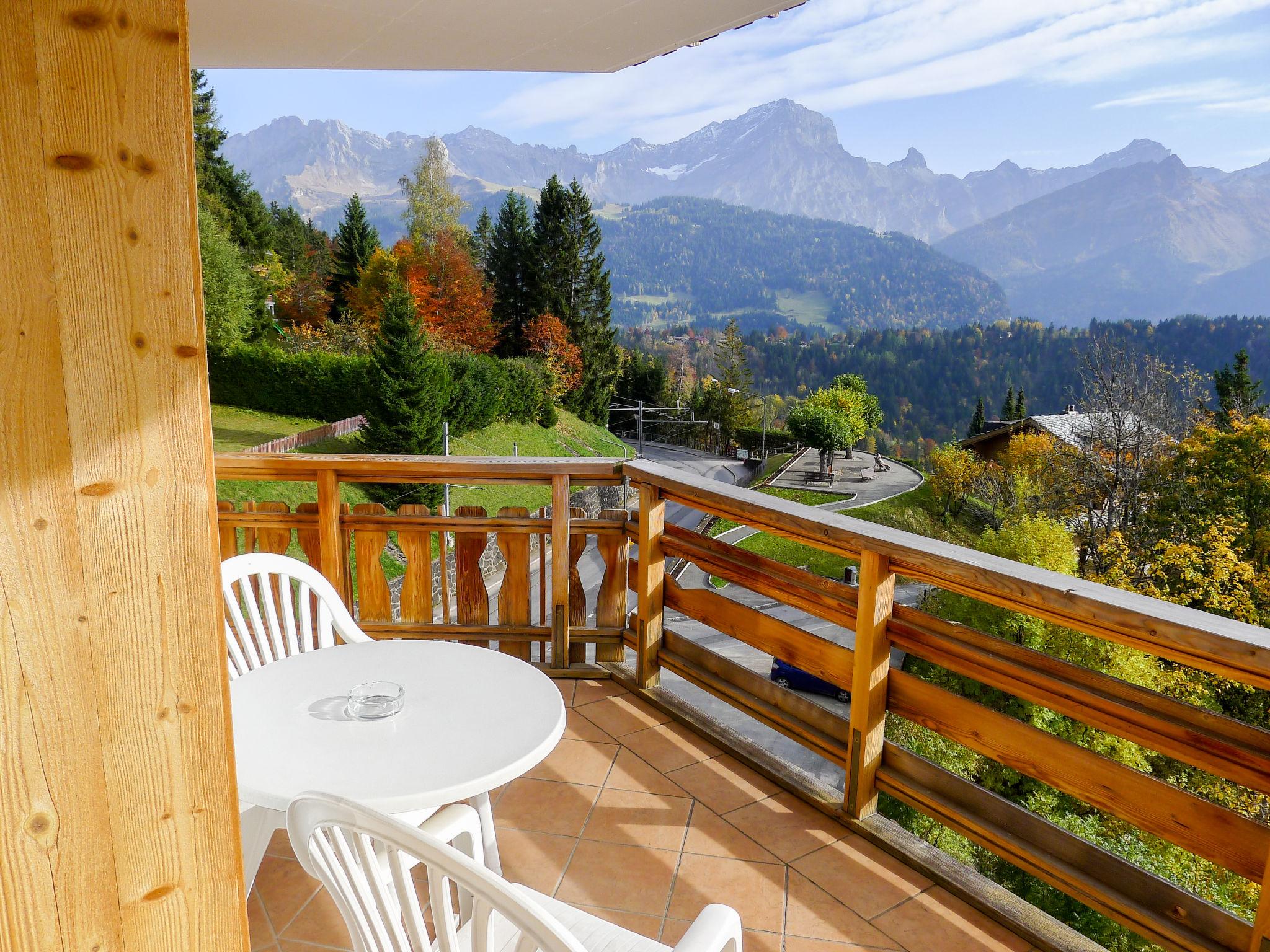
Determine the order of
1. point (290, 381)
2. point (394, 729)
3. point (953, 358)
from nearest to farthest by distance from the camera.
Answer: point (394, 729) < point (290, 381) < point (953, 358)

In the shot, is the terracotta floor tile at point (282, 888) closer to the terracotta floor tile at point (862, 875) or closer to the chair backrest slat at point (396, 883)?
the chair backrest slat at point (396, 883)

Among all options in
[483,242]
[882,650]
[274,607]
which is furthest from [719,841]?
[483,242]

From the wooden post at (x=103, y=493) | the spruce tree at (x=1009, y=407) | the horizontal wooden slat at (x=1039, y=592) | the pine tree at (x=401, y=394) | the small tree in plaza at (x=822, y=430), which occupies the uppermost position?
the wooden post at (x=103, y=493)

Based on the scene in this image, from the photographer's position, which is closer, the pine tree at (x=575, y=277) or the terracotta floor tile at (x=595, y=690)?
the terracotta floor tile at (x=595, y=690)

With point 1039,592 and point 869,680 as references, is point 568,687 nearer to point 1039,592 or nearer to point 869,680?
point 869,680

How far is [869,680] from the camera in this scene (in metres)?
2.07

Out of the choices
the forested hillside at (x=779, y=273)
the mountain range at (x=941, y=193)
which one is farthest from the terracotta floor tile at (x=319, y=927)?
the forested hillside at (x=779, y=273)

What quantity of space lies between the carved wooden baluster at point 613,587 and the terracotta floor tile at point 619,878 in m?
1.06

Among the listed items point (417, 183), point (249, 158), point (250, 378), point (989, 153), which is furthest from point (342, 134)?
point (989, 153)

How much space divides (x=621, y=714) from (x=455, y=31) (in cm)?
234

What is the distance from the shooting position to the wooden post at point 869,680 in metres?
2.01

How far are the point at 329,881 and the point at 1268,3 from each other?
99.3 m

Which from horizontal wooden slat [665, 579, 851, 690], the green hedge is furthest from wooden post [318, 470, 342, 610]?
the green hedge

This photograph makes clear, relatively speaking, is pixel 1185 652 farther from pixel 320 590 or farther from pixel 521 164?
pixel 521 164
